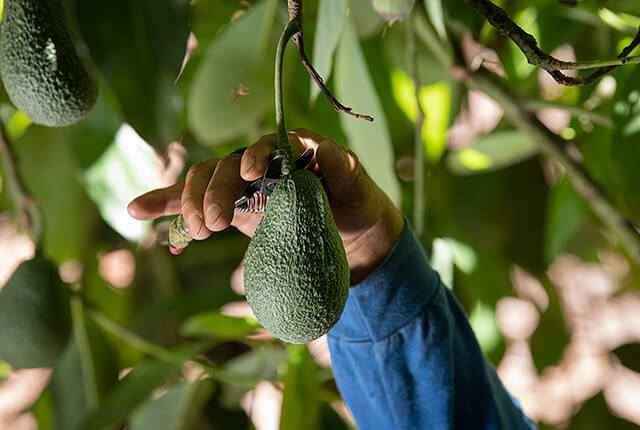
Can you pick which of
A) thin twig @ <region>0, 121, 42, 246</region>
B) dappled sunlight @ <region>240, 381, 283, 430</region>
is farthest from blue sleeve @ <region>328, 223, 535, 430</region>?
dappled sunlight @ <region>240, 381, 283, 430</region>

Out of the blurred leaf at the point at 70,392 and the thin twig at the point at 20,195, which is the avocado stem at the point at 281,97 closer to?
the thin twig at the point at 20,195

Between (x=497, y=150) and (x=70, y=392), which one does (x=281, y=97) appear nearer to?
(x=497, y=150)

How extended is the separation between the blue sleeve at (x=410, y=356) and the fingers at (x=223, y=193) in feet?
0.56

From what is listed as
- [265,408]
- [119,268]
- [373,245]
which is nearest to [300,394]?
[373,245]

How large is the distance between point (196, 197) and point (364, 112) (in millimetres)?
280

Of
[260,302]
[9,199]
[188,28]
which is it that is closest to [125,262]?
[9,199]

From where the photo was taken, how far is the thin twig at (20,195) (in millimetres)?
586

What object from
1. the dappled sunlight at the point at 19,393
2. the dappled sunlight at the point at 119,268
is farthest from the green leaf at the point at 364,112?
the dappled sunlight at the point at 19,393

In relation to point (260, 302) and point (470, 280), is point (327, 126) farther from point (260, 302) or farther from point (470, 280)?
point (260, 302)

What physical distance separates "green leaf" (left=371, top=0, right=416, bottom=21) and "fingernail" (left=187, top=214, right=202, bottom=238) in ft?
0.72

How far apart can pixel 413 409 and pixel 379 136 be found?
271 millimetres

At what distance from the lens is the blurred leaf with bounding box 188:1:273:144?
83 centimetres

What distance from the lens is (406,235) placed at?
50cm

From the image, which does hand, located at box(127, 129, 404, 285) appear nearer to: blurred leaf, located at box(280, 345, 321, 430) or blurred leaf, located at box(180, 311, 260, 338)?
blurred leaf, located at box(280, 345, 321, 430)
